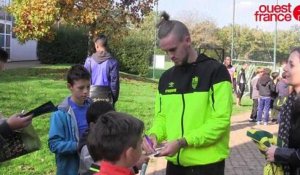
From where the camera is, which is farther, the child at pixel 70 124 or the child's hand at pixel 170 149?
the child at pixel 70 124

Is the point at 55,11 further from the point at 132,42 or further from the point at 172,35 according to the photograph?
the point at 172,35

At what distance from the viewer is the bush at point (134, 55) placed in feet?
111

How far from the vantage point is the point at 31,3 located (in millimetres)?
23219

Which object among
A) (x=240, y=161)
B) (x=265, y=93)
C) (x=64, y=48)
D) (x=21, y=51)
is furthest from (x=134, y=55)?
(x=240, y=161)

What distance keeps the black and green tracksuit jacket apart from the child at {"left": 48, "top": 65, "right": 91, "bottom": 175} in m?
1.01

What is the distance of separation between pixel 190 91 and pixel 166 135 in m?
0.46

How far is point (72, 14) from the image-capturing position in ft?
76.8

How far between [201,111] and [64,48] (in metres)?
33.4

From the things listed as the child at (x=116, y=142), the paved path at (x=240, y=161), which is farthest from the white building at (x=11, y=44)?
the child at (x=116, y=142)

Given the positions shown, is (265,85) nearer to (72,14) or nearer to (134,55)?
(72,14)

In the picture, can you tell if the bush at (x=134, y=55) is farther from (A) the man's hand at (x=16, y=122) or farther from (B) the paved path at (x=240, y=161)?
(A) the man's hand at (x=16, y=122)

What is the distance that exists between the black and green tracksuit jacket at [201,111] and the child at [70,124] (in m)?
1.01

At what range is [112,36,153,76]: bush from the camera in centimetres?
3375

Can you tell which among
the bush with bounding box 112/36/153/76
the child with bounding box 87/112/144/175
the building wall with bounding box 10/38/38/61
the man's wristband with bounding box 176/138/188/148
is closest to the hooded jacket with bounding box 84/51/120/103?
the man's wristband with bounding box 176/138/188/148
